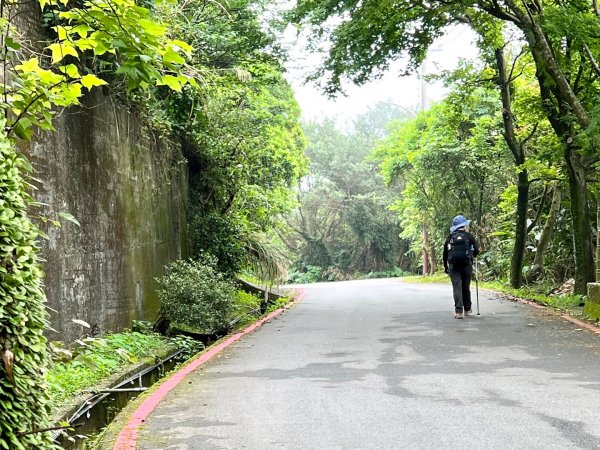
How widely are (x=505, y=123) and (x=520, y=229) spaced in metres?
3.23

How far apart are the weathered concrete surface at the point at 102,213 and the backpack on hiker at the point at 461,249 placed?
5.77 metres

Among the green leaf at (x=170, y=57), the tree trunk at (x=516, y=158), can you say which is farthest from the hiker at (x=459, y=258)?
the green leaf at (x=170, y=57)

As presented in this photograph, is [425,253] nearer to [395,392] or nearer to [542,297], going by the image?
[542,297]

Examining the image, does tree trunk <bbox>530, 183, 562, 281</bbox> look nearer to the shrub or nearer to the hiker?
the hiker

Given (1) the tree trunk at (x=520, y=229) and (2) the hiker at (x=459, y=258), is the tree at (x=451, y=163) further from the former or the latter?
(2) the hiker at (x=459, y=258)

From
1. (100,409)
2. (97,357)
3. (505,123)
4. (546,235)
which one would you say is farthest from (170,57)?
(546,235)

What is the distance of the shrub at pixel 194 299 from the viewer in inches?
437

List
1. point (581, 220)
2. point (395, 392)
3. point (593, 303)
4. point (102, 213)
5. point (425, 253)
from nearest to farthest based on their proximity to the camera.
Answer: point (395, 392) < point (102, 213) < point (593, 303) < point (581, 220) < point (425, 253)

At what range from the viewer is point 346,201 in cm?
4944

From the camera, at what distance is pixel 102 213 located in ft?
31.9

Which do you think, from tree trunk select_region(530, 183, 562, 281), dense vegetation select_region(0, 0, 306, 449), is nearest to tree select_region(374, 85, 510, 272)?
tree trunk select_region(530, 183, 562, 281)

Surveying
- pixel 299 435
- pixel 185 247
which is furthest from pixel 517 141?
pixel 299 435

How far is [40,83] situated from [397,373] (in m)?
4.93

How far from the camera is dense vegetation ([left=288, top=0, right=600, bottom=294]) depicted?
11.8m
